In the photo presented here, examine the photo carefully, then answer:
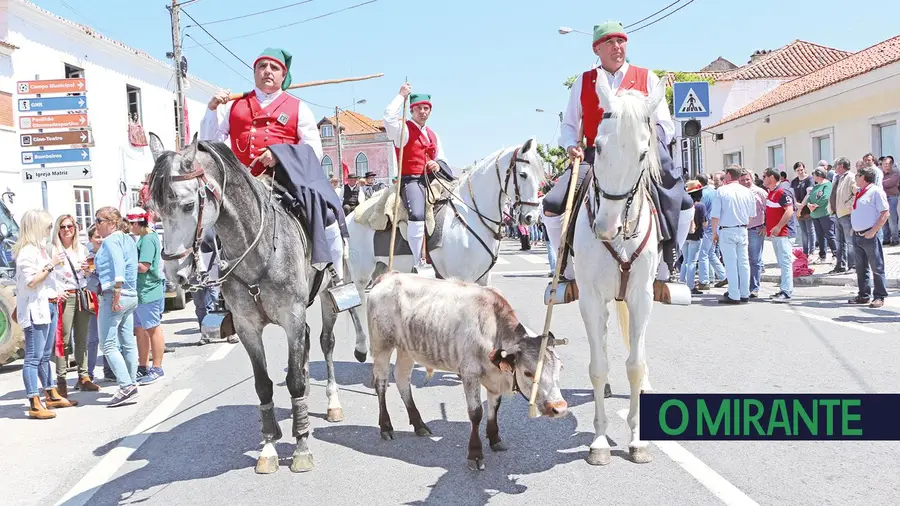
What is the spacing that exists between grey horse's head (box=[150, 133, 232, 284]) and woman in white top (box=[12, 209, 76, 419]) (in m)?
3.68

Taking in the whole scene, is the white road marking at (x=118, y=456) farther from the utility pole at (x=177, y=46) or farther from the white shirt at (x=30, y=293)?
the utility pole at (x=177, y=46)

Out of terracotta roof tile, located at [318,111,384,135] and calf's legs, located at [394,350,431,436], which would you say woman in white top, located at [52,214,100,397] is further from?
terracotta roof tile, located at [318,111,384,135]

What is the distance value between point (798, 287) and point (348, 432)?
465 inches

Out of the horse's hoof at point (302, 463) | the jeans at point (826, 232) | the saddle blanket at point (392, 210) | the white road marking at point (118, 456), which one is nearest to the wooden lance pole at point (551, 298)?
the horse's hoof at point (302, 463)

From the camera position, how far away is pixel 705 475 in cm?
466

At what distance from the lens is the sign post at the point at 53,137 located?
42.9 ft

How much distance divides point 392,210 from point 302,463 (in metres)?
3.56

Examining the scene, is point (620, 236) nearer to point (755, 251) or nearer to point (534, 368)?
point (534, 368)

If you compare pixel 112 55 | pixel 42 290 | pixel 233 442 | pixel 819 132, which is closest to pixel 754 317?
pixel 233 442

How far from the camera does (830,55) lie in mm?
40562

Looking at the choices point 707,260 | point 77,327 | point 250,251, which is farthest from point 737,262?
point 77,327

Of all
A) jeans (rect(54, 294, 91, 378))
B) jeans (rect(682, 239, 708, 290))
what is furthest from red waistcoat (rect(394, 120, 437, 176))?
jeans (rect(682, 239, 708, 290))

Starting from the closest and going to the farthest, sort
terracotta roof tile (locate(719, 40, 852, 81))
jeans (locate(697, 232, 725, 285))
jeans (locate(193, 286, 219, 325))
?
A: 1. jeans (locate(193, 286, 219, 325))
2. jeans (locate(697, 232, 725, 285))
3. terracotta roof tile (locate(719, 40, 852, 81))

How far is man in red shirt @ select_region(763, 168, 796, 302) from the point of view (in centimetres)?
1277
